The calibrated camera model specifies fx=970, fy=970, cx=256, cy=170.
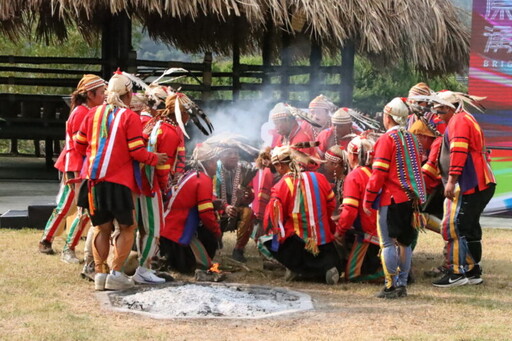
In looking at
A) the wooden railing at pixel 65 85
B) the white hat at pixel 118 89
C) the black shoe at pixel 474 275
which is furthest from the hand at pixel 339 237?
the wooden railing at pixel 65 85

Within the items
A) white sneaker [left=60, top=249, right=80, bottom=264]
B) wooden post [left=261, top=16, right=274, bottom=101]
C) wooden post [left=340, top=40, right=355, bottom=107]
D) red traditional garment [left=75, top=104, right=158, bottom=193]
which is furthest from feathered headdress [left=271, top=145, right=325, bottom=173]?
wooden post [left=261, top=16, right=274, bottom=101]

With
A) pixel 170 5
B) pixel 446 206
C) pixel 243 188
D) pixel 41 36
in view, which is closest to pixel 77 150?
pixel 243 188

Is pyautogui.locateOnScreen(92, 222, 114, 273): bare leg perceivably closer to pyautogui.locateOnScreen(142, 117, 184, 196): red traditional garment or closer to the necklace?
pyautogui.locateOnScreen(142, 117, 184, 196): red traditional garment

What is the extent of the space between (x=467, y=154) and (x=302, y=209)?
145 cm

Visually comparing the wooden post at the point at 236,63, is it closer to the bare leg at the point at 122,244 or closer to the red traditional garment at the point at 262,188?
the red traditional garment at the point at 262,188

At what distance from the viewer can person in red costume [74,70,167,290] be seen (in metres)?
7.29

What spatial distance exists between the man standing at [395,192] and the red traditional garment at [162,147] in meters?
1.60

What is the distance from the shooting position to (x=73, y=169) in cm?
830

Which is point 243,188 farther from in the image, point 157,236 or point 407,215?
point 407,215

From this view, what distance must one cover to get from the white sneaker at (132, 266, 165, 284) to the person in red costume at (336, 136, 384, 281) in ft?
5.19

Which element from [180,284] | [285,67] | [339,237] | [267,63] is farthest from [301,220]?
[267,63]

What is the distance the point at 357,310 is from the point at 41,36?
38.7 ft

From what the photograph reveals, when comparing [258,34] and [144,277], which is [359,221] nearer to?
[144,277]

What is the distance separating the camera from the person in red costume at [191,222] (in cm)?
818
